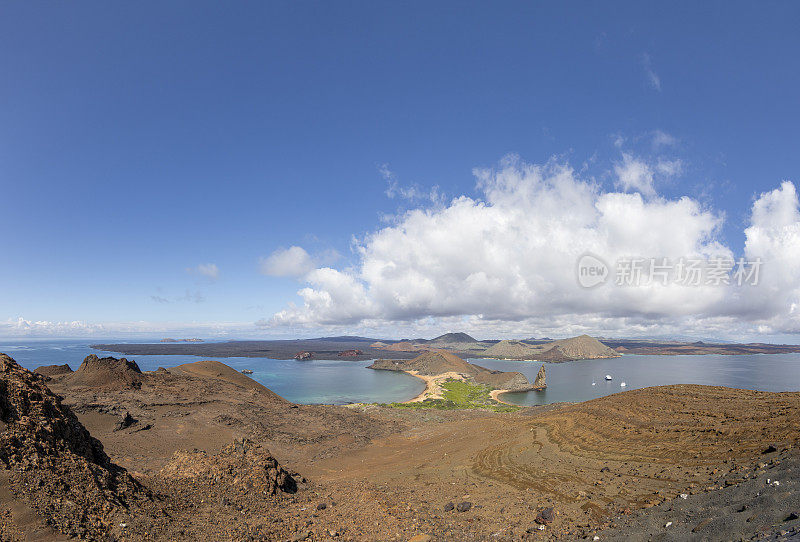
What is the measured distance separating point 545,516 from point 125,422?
2980 cm

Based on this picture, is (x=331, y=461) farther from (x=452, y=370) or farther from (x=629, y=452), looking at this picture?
(x=452, y=370)

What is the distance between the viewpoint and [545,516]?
1033cm

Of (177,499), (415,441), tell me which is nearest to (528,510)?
(177,499)

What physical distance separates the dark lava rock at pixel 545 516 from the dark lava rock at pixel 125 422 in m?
29.5

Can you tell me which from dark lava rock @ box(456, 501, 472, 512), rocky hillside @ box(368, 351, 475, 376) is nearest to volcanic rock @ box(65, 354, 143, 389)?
dark lava rock @ box(456, 501, 472, 512)

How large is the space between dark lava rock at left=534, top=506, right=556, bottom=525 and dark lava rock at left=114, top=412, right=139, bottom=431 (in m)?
29.5

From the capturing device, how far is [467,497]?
1360 centimetres

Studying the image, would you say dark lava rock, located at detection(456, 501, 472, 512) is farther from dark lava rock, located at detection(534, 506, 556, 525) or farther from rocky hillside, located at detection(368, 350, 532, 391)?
rocky hillside, located at detection(368, 350, 532, 391)

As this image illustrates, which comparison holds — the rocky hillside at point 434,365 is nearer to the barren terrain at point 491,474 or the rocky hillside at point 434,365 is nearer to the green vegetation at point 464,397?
the green vegetation at point 464,397

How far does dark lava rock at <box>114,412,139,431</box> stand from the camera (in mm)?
25656

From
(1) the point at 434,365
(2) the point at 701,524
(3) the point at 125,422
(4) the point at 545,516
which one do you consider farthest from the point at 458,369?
(2) the point at 701,524

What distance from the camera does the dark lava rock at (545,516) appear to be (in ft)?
33.3

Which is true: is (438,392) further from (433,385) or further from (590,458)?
(590,458)

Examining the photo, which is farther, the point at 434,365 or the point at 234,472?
the point at 434,365
